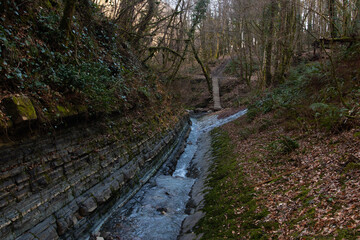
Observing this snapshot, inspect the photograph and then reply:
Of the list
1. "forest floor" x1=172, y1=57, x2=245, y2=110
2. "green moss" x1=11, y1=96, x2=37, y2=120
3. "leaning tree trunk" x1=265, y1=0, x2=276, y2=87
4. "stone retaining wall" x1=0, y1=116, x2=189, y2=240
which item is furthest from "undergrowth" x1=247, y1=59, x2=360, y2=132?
"forest floor" x1=172, y1=57, x2=245, y2=110

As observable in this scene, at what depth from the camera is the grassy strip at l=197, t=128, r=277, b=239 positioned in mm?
4395

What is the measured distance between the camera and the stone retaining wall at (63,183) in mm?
4031

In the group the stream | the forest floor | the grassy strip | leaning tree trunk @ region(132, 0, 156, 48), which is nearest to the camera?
the grassy strip

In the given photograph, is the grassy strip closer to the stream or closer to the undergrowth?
the stream

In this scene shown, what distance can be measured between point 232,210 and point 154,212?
2545 mm

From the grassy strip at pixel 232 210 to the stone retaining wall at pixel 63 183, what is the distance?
2.64m

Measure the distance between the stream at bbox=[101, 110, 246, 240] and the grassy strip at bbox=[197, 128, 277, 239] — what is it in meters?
0.96

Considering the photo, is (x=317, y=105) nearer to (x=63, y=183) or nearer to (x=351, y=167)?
(x=351, y=167)

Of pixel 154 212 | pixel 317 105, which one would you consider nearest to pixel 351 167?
pixel 317 105

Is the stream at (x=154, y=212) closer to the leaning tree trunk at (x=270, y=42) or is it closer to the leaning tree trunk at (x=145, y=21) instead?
the leaning tree trunk at (x=145, y=21)

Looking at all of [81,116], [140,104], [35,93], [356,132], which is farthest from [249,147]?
[35,93]

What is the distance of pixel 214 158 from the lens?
413 inches

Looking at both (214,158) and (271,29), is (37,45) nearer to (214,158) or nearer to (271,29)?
(214,158)

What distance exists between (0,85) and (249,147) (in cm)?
812
